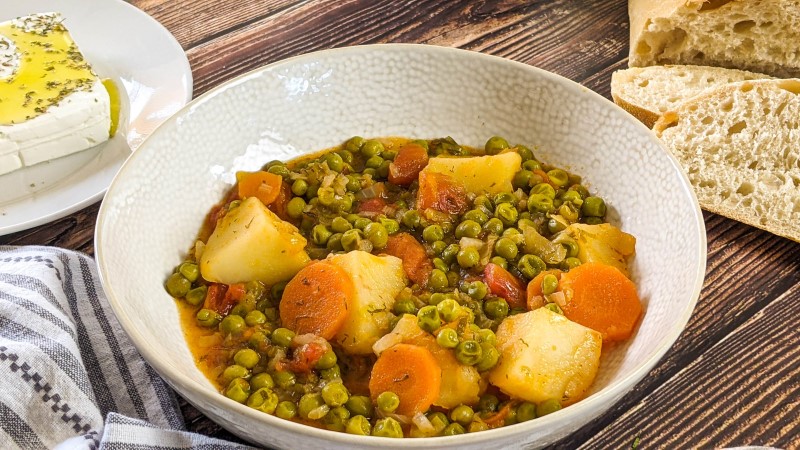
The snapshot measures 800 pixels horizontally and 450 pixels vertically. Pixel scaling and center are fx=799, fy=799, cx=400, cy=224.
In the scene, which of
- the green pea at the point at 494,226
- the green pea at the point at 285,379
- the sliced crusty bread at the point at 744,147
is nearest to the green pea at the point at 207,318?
the green pea at the point at 285,379

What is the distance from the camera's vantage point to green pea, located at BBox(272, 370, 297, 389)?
2445 mm

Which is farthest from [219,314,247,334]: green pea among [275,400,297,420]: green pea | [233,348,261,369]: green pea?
[275,400,297,420]: green pea

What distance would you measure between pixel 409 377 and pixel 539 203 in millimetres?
1014

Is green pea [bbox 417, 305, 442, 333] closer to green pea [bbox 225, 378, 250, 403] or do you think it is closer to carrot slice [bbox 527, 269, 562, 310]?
carrot slice [bbox 527, 269, 562, 310]

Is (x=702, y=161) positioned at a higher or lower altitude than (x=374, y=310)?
lower

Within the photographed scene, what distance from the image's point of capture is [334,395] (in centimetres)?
233

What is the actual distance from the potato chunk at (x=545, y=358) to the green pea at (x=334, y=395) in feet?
1.46

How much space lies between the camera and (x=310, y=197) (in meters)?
3.15

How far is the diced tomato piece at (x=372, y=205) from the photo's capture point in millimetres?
3108

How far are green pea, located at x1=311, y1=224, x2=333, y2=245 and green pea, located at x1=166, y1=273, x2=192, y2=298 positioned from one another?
1.55ft

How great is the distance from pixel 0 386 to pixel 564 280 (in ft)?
5.96

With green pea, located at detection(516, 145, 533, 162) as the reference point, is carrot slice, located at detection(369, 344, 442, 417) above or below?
above

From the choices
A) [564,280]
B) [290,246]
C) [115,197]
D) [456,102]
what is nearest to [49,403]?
[115,197]

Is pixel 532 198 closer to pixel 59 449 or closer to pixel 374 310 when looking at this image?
pixel 374 310
